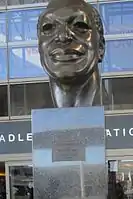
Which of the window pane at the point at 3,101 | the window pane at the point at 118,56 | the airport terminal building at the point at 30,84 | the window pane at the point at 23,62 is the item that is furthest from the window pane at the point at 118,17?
the window pane at the point at 3,101

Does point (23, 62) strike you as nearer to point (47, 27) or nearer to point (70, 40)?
point (47, 27)

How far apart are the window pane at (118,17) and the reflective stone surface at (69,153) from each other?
31.1 feet

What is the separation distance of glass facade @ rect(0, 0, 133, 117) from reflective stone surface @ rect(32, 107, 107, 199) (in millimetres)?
9066

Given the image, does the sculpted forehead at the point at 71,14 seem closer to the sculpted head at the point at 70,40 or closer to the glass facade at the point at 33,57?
the sculpted head at the point at 70,40

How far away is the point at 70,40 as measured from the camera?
166 inches

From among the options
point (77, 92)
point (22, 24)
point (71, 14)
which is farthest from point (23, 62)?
point (71, 14)

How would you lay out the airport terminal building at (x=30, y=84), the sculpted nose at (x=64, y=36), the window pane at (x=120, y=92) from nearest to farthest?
the sculpted nose at (x=64, y=36), the airport terminal building at (x=30, y=84), the window pane at (x=120, y=92)

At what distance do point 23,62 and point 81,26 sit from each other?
378 inches

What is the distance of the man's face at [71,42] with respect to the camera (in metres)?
4.25

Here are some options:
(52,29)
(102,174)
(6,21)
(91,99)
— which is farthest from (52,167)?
(6,21)

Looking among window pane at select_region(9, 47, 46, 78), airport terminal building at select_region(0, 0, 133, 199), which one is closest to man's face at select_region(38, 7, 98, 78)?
airport terminal building at select_region(0, 0, 133, 199)


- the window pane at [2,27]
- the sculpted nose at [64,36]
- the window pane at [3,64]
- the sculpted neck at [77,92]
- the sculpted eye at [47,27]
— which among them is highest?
the sculpted eye at [47,27]

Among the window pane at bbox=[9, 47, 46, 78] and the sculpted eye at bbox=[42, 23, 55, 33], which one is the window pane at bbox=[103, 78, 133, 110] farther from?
the sculpted eye at bbox=[42, 23, 55, 33]

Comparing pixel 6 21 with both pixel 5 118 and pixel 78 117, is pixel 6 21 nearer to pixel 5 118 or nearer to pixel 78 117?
pixel 5 118
